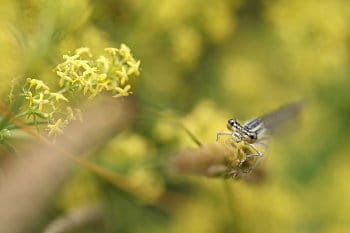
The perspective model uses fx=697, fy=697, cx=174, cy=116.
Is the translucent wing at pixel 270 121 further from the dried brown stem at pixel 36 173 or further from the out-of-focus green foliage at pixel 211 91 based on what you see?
the dried brown stem at pixel 36 173

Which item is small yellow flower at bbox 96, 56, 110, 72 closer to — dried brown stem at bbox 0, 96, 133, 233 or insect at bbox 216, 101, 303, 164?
dried brown stem at bbox 0, 96, 133, 233

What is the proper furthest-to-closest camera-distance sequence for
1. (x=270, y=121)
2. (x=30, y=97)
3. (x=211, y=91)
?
(x=211, y=91)
(x=270, y=121)
(x=30, y=97)

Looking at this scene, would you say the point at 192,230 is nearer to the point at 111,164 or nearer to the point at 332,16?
the point at 111,164

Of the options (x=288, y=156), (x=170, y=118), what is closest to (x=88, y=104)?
(x=170, y=118)

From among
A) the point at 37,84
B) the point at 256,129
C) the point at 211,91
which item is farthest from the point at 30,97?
the point at 211,91

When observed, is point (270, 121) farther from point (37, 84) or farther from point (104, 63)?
point (37, 84)

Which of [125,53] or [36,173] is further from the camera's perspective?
[125,53]

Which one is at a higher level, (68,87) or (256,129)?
(256,129)
